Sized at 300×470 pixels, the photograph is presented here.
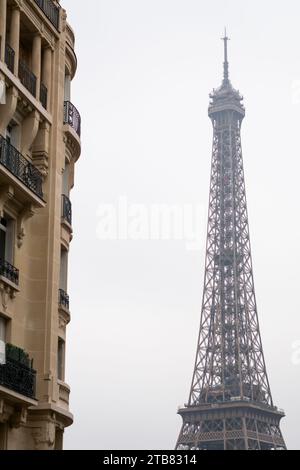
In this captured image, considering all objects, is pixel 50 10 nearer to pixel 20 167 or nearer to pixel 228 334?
pixel 20 167

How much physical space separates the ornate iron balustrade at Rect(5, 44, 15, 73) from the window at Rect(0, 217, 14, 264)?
14.0 ft

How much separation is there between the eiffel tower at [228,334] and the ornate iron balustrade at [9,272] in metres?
105

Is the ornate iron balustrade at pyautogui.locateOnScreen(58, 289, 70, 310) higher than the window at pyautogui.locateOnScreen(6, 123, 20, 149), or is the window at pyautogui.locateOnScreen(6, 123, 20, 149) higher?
the window at pyautogui.locateOnScreen(6, 123, 20, 149)

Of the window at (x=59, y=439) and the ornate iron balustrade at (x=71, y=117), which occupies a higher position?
the ornate iron balustrade at (x=71, y=117)

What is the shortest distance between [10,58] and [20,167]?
3108 mm

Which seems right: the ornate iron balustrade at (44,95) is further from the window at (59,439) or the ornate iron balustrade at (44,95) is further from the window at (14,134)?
the window at (59,439)

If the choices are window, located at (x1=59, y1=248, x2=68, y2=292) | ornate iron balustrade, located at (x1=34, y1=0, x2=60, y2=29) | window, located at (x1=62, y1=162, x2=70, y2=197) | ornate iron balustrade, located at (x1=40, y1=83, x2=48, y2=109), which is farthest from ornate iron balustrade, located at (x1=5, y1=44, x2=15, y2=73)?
window, located at (x1=59, y1=248, x2=68, y2=292)

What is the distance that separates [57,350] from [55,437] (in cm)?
253

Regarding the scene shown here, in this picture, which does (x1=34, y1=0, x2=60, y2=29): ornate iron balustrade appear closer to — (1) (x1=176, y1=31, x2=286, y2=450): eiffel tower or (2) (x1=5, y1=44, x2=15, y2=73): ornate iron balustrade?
(2) (x1=5, y1=44, x2=15, y2=73): ornate iron balustrade

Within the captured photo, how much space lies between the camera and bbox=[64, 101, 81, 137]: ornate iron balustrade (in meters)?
33.6

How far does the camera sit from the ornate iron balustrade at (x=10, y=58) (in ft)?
97.8

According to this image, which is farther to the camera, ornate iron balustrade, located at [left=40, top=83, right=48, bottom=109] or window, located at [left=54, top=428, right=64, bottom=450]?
ornate iron balustrade, located at [left=40, top=83, right=48, bottom=109]

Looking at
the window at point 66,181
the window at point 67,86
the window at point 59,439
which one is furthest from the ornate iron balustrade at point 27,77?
the window at point 59,439

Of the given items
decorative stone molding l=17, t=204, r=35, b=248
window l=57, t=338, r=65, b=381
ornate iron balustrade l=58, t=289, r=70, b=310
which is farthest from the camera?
window l=57, t=338, r=65, b=381
